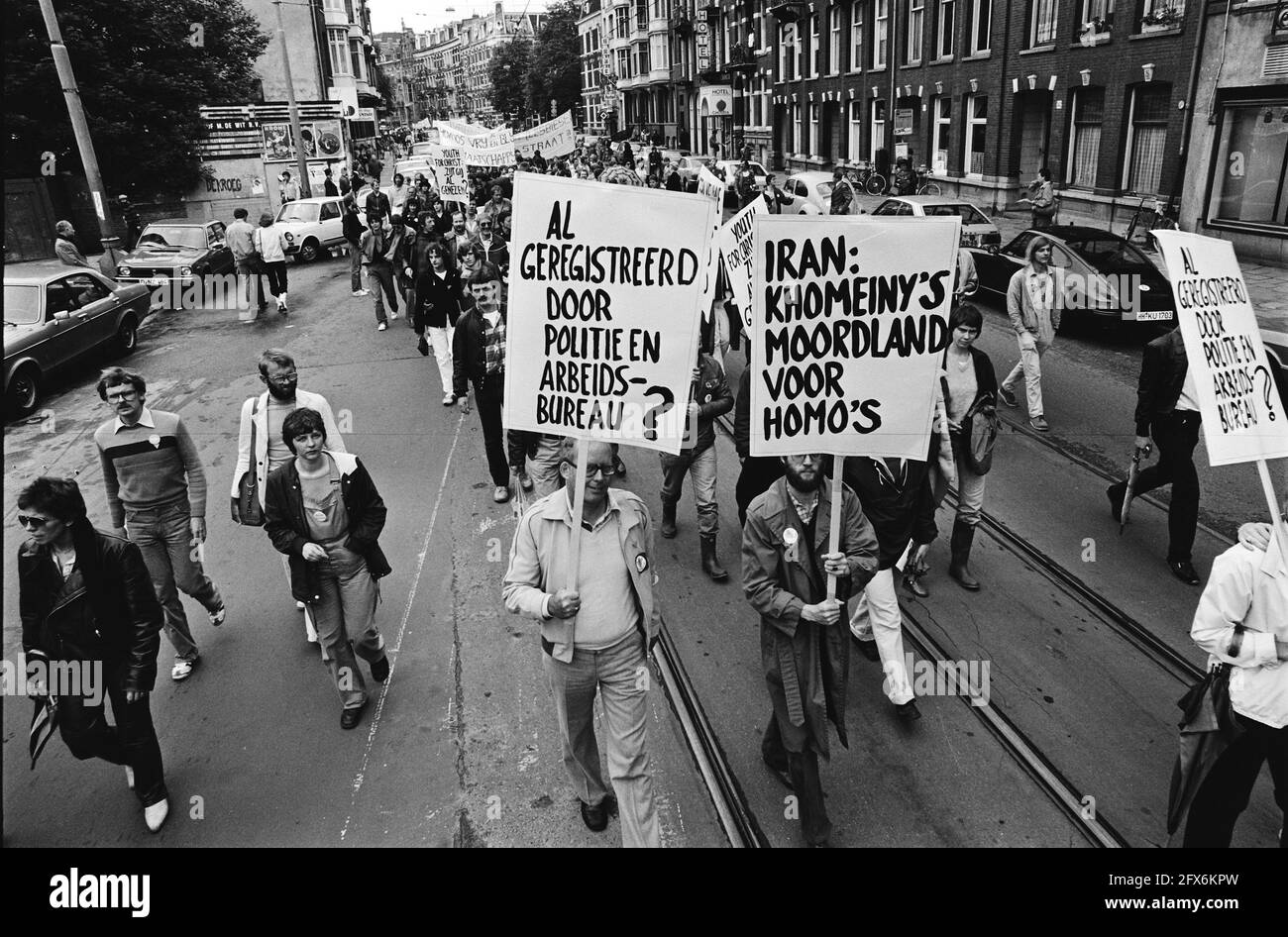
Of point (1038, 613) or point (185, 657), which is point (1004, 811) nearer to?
point (1038, 613)

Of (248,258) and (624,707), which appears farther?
(248,258)

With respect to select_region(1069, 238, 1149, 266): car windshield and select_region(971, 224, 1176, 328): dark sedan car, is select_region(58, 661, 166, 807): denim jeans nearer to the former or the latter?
select_region(971, 224, 1176, 328): dark sedan car

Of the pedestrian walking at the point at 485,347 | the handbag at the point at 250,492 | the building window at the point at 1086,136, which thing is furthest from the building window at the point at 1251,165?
the handbag at the point at 250,492

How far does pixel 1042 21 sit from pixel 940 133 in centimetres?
631

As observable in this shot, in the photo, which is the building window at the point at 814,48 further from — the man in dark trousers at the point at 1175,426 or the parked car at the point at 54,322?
the man in dark trousers at the point at 1175,426

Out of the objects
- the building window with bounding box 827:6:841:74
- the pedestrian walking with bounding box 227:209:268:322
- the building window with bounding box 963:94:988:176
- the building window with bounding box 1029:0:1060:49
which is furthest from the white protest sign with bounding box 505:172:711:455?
the building window with bounding box 827:6:841:74

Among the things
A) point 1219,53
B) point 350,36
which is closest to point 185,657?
point 1219,53

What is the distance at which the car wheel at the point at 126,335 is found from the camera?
47.6 feet

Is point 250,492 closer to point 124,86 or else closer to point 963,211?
point 963,211

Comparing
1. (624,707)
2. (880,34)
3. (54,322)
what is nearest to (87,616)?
(624,707)

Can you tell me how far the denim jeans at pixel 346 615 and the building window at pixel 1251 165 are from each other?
67.5 feet

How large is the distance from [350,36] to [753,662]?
74818 mm

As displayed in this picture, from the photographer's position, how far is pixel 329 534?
4.86m

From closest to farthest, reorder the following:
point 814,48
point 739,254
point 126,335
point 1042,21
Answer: point 739,254
point 126,335
point 1042,21
point 814,48
